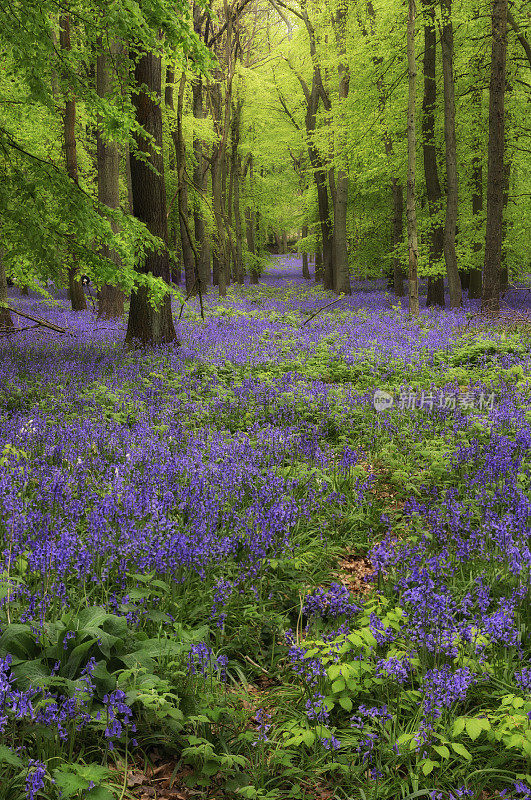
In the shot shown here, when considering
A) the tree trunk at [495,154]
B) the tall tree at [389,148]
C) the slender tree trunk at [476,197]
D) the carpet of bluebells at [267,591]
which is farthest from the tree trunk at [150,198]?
the slender tree trunk at [476,197]

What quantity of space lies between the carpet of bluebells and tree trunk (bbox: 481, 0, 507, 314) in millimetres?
7004

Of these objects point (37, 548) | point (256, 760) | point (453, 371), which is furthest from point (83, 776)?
point (453, 371)

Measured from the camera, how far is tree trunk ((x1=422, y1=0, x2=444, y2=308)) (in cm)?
1798

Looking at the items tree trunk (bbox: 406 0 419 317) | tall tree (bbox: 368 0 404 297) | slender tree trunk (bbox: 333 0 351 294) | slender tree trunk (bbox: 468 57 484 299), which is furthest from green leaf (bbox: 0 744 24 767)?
slender tree trunk (bbox: 333 0 351 294)

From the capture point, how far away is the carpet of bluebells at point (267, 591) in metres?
2.41

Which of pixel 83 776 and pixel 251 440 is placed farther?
pixel 251 440

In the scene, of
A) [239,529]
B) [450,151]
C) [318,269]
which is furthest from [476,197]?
[239,529]

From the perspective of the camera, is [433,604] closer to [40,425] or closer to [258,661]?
[258,661]

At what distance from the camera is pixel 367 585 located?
4.12m

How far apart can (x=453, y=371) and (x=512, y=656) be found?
20.0 ft

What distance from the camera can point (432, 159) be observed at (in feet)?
61.9

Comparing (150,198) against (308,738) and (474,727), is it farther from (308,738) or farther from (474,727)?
(474,727)

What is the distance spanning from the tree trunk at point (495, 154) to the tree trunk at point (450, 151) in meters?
2.54

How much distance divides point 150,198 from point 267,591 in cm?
828
